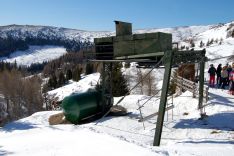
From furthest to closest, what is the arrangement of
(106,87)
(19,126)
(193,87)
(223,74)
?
(223,74), (193,87), (106,87), (19,126)

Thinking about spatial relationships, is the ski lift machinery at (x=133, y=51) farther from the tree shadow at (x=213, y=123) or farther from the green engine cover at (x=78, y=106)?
the tree shadow at (x=213, y=123)

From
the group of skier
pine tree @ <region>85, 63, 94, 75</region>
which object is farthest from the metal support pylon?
pine tree @ <region>85, 63, 94, 75</region>

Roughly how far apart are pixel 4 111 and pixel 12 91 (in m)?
4.66

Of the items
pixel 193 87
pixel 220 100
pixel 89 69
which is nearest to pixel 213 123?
pixel 220 100

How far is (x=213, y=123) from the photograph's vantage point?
21.8 m

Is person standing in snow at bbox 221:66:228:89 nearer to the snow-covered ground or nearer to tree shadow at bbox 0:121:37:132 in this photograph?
the snow-covered ground

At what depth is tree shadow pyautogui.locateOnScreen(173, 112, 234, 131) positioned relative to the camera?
21172mm

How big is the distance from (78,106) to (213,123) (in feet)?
29.3

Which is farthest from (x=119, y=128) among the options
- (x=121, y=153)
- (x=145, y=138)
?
(x=121, y=153)

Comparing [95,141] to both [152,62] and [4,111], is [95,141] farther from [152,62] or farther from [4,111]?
[4,111]

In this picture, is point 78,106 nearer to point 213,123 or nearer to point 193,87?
point 213,123

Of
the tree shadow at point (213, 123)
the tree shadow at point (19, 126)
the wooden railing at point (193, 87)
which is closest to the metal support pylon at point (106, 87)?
the tree shadow at point (19, 126)

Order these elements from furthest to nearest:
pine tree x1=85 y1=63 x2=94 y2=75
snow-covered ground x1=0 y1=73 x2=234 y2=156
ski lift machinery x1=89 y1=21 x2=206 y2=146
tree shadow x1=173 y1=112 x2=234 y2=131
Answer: pine tree x1=85 y1=63 x2=94 y2=75, ski lift machinery x1=89 y1=21 x2=206 y2=146, tree shadow x1=173 y1=112 x2=234 y2=131, snow-covered ground x1=0 y1=73 x2=234 y2=156

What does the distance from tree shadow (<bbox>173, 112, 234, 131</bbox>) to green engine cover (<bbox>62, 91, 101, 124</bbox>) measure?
641 cm
